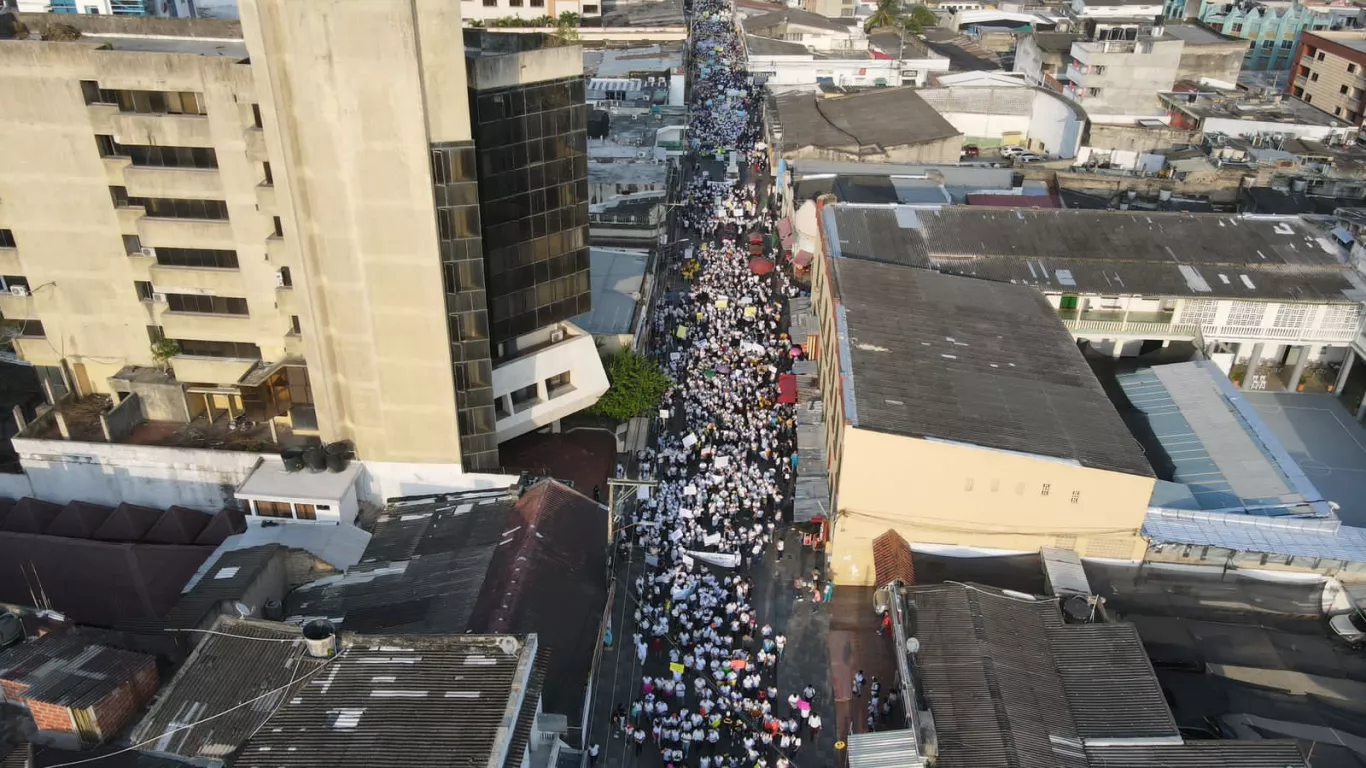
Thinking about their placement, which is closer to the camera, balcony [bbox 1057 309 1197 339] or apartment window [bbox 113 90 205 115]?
apartment window [bbox 113 90 205 115]

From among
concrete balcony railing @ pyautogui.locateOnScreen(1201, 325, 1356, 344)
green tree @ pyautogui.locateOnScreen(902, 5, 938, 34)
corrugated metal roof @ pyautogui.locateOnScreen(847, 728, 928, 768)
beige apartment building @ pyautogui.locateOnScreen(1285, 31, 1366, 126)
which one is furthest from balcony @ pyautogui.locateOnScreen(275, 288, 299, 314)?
green tree @ pyautogui.locateOnScreen(902, 5, 938, 34)

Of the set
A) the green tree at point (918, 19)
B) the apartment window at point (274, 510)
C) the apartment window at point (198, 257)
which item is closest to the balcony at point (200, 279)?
the apartment window at point (198, 257)

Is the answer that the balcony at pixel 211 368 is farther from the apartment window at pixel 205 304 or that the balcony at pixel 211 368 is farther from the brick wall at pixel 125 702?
the brick wall at pixel 125 702

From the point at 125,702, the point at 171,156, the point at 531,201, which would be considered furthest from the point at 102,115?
the point at 125,702

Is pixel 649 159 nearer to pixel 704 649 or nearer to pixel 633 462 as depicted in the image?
pixel 633 462

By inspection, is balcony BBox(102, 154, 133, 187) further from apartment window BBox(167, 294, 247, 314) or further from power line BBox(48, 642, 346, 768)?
power line BBox(48, 642, 346, 768)

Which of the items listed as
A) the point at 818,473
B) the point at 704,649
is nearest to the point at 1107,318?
the point at 818,473
